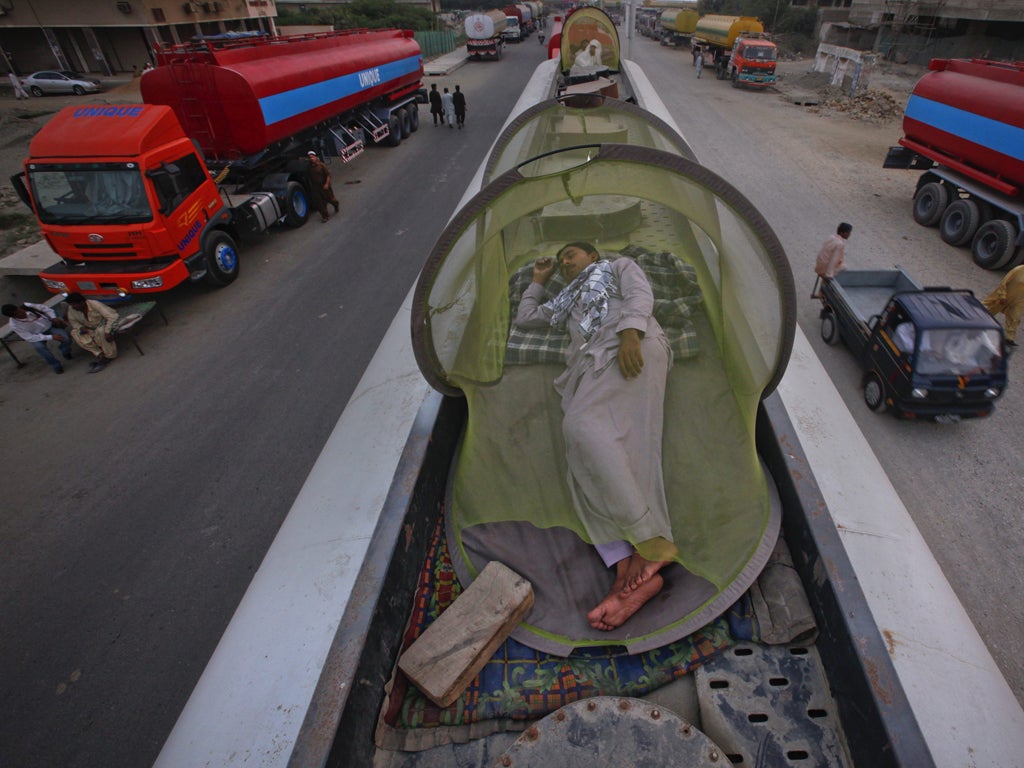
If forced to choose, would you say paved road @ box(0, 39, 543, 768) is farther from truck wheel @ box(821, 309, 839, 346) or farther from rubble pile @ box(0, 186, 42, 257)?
truck wheel @ box(821, 309, 839, 346)

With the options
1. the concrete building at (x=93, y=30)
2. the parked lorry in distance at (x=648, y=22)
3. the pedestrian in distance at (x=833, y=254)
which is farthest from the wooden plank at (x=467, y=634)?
the parked lorry in distance at (x=648, y=22)

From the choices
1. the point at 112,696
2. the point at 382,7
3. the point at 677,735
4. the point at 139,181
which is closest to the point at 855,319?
the point at 677,735

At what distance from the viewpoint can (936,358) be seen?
459 centimetres

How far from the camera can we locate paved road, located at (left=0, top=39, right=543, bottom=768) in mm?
3375

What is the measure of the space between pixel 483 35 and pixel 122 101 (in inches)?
662

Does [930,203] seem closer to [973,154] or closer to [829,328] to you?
[973,154]

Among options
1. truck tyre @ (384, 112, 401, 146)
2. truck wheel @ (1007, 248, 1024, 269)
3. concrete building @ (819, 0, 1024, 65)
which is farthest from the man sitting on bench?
concrete building @ (819, 0, 1024, 65)

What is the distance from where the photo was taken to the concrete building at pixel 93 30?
2062 cm

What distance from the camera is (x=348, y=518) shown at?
2.52 meters

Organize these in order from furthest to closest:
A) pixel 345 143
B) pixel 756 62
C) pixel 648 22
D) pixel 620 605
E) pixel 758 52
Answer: pixel 648 22 < pixel 756 62 < pixel 758 52 < pixel 345 143 < pixel 620 605

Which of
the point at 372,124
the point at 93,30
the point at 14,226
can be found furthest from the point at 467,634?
the point at 93,30

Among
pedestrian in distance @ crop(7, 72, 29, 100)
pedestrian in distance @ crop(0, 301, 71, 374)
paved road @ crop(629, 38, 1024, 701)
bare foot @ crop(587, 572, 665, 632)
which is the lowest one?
paved road @ crop(629, 38, 1024, 701)

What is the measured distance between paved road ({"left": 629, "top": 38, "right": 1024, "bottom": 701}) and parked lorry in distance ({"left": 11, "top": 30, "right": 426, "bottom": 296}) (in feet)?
26.9

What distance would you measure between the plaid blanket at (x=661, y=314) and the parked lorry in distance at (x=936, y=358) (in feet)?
8.24
